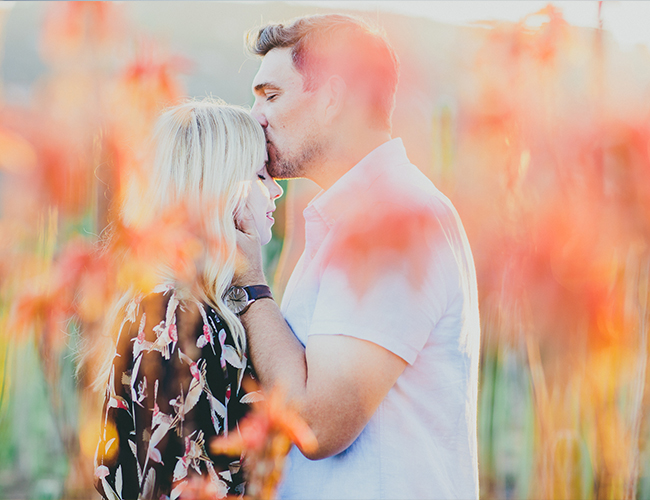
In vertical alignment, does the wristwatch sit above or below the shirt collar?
below

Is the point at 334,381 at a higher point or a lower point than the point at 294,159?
lower

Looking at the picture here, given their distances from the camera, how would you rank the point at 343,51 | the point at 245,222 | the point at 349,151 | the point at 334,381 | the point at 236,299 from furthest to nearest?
the point at 343,51, the point at 349,151, the point at 245,222, the point at 236,299, the point at 334,381

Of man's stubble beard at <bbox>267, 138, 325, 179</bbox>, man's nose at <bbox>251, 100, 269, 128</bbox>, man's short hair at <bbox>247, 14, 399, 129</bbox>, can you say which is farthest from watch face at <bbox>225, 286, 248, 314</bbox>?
man's short hair at <bbox>247, 14, 399, 129</bbox>

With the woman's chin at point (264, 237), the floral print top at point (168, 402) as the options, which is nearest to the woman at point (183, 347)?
the floral print top at point (168, 402)

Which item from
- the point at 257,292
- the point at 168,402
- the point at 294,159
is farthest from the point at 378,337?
the point at 294,159

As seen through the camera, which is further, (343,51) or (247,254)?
(343,51)

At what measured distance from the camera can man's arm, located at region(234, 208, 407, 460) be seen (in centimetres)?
113

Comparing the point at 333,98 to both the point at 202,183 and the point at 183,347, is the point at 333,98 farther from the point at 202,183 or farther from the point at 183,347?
the point at 183,347

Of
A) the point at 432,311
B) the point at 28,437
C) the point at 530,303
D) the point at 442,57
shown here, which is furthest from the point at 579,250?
the point at 28,437

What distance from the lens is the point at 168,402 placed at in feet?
3.75

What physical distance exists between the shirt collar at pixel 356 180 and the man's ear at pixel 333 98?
171 mm

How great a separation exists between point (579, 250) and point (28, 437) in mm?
2277

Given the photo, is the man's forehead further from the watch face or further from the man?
the watch face

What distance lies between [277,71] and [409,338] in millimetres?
968
